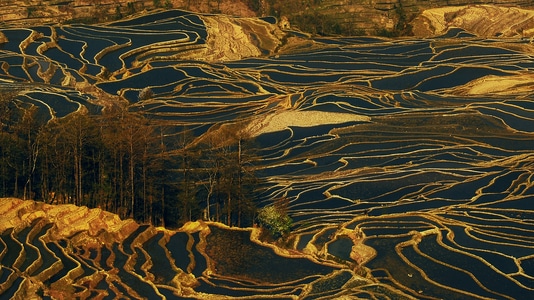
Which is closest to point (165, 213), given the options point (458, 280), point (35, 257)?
point (35, 257)

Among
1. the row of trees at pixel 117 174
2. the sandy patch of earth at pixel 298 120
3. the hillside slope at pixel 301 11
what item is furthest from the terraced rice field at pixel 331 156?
the hillside slope at pixel 301 11

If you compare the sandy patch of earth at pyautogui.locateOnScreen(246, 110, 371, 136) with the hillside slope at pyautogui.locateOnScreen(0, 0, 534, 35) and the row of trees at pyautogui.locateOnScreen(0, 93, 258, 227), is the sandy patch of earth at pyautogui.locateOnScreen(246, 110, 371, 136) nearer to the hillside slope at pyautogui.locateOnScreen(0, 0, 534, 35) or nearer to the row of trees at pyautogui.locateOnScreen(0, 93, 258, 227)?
the row of trees at pyautogui.locateOnScreen(0, 93, 258, 227)

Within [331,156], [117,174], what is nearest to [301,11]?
[331,156]

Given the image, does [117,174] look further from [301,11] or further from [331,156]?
[301,11]

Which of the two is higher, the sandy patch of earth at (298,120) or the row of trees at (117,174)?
the row of trees at (117,174)

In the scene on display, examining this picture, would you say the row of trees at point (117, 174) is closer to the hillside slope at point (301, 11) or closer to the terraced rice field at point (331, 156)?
the terraced rice field at point (331, 156)

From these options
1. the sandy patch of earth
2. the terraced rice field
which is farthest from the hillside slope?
the sandy patch of earth

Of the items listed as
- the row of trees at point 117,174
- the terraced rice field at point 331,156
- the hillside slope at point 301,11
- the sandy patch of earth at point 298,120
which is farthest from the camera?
the hillside slope at point 301,11
